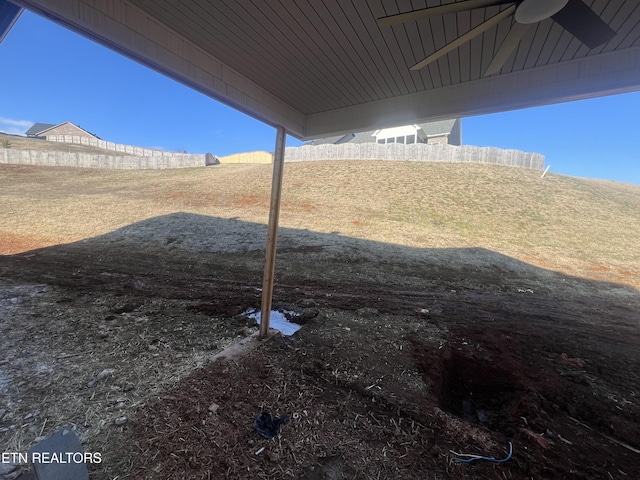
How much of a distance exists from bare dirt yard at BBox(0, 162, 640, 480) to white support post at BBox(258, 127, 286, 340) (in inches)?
14.0

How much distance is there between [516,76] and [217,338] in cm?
441

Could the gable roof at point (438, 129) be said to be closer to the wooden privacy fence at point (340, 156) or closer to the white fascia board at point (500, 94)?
the wooden privacy fence at point (340, 156)

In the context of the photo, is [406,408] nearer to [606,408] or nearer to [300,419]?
[300,419]

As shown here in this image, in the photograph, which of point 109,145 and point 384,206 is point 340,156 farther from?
point 109,145

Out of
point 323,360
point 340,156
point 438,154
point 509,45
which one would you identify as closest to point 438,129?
point 438,154

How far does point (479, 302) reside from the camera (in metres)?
5.51

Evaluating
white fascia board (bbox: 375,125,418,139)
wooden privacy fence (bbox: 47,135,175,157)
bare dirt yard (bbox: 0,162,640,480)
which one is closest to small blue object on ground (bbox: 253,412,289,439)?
bare dirt yard (bbox: 0,162,640,480)

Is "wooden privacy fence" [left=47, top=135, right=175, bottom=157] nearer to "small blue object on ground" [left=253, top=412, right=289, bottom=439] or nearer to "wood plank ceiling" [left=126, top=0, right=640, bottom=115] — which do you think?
"wood plank ceiling" [left=126, top=0, right=640, bottom=115]

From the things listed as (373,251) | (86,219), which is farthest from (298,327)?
(86,219)

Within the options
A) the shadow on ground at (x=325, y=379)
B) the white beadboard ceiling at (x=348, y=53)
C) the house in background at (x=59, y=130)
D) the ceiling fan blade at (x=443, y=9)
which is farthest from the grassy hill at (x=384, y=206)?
the house in background at (x=59, y=130)

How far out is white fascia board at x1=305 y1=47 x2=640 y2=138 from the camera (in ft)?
8.57

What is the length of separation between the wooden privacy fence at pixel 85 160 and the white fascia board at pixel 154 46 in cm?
2702

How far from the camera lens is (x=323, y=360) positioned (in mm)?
2877

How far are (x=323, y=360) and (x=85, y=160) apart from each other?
3183 cm
